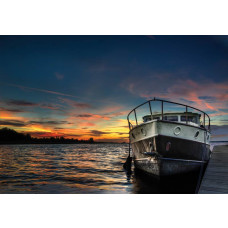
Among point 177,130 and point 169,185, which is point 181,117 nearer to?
point 177,130

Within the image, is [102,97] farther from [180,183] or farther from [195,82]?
[180,183]

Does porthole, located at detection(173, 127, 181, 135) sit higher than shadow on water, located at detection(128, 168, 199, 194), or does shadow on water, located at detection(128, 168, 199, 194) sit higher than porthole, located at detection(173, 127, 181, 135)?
porthole, located at detection(173, 127, 181, 135)

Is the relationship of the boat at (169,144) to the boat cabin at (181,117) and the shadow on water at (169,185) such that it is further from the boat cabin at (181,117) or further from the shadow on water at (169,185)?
the boat cabin at (181,117)

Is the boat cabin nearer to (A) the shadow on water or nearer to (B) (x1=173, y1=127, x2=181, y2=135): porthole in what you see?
(B) (x1=173, y1=127, x2=181, y2=135): porthole

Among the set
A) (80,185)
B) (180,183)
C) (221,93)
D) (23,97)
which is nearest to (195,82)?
(221,93)

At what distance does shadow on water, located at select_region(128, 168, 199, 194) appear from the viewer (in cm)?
496

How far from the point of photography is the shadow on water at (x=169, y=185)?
16.3ft

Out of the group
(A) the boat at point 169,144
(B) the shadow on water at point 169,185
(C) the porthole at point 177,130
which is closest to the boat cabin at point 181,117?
(A) the boat at point 169,144

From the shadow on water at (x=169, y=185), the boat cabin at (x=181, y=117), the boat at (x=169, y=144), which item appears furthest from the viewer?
the boat cabin at (x=181, y=117)

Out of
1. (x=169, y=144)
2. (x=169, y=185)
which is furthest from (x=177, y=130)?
(x=169, y=185)

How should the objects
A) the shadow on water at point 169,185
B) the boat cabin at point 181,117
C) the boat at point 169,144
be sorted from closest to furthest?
1. the shadow on water at point 169,185
2. the boat at point 169,144
3. the boat cabin at point 181,117

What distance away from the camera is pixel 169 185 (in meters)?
5.34

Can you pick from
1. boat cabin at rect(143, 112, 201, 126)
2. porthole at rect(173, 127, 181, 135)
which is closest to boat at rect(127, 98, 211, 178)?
porthole at rect(173, 127, 181, 135)
